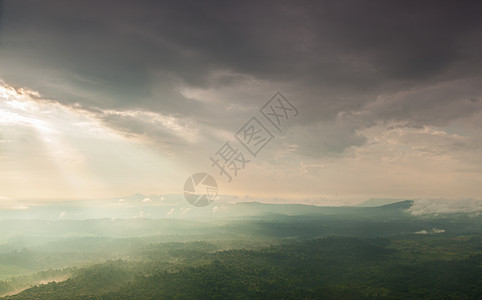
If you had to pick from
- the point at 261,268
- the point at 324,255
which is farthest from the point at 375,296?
the point at 324,255

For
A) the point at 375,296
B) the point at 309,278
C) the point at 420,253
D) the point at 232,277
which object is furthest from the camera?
the point at 420,253

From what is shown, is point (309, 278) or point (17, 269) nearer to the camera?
point (309, 278)

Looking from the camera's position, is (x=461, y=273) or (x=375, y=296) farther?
(x=461, y=273)

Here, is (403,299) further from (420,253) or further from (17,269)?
(17,269)

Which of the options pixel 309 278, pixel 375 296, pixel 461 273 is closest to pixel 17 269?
pixel 309 278

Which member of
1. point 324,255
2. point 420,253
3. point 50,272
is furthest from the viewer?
point 420,253

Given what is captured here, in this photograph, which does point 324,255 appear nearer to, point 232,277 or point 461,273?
point 461,273

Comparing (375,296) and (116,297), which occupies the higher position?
(116,297)

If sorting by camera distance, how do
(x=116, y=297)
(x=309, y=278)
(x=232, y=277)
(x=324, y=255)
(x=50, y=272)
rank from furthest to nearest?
(x=324, y=255), (x=50, y=272), (x=309, y=278), (x=232, y=277), (x=116, y=297)

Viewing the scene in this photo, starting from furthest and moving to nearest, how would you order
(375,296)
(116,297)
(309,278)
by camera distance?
(309,278) < (375,296) < (116,297)
